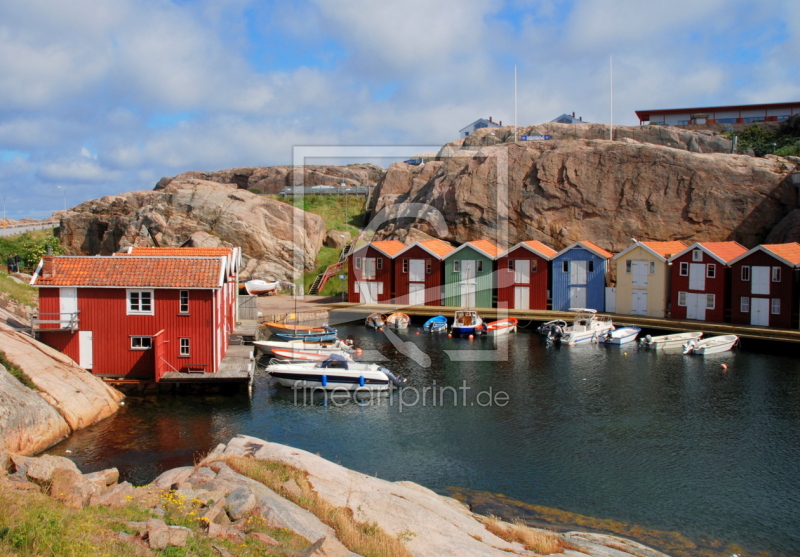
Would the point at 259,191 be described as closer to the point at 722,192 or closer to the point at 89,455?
the point at 722,192

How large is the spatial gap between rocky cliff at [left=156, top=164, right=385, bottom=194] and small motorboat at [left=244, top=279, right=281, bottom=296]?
122ft

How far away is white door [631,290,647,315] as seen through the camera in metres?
52.6

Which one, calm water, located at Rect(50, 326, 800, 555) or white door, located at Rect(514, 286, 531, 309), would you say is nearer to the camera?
calm water, located at Rect(50, 326, 800, 555)

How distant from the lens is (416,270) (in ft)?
194

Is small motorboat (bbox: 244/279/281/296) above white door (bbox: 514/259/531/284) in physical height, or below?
below

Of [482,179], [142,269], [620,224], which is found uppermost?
[482,179]

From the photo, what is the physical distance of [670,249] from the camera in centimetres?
5322

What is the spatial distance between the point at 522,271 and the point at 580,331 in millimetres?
10679

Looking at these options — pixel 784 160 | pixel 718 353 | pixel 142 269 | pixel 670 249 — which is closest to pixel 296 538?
pixel 142 269

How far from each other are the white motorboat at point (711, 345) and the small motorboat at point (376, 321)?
2350 cm

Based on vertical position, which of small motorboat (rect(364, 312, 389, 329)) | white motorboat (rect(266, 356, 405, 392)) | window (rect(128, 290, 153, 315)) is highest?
window (rect(128, 290, 153, 315))

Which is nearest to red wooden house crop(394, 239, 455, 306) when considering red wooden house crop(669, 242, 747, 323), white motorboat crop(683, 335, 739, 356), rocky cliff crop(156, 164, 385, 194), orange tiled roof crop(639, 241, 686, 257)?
orange tiled roof crop(639, 241, 686, 257)

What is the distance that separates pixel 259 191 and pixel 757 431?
288 ft

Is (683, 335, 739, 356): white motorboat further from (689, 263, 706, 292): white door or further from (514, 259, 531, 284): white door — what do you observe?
(514, 259, 531, 284): white door
